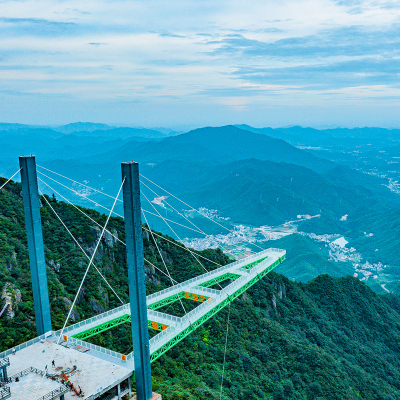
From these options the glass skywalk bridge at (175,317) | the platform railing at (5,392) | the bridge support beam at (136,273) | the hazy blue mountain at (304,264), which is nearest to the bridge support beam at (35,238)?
the glass skywalk bridge at (175,317)

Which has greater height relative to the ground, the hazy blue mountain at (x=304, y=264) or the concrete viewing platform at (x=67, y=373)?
the hazy blue mountain at (x=304, y=264)

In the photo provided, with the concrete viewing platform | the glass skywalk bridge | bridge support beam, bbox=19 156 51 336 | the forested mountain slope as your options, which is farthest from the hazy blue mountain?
the concrete viewing platform

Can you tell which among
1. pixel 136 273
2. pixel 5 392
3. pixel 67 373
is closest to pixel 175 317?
pixel 136 273

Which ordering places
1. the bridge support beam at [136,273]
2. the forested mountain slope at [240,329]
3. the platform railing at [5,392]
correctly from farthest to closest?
the forested mountain slope at [240,329], the bridge support beam at [136,273], the platform railing at [5,392]

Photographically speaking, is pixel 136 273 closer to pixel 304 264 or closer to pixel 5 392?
pixel 5 392

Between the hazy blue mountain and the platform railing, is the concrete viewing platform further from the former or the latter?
the hazy blue mountain

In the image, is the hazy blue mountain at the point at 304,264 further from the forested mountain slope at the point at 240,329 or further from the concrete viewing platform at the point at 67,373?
the concrete viewing platform at the point at 67,373

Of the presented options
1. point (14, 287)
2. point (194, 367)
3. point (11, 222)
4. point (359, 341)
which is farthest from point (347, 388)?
point (11, 222)
